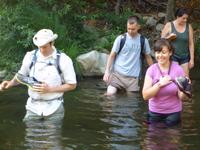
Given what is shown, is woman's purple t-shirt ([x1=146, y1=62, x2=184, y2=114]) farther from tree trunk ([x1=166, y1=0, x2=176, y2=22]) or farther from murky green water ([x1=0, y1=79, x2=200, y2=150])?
tree trunk ([x1=166, y1=0, x2=176, y2=22])

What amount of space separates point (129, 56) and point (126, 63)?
160 mm

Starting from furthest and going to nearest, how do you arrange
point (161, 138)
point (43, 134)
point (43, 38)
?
1. point (43, 134)
2. point (161, 138)
3. point (43, 38)

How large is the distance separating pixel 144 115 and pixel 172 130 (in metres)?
1.54

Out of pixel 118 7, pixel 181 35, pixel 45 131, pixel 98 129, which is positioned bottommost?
pixel 98 129

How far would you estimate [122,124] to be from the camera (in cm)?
863

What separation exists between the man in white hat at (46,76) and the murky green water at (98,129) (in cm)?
35

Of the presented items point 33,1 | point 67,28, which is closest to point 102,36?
point 67,28

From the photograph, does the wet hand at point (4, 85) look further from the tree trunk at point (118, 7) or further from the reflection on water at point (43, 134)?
the tree trunk at point (118, 7)

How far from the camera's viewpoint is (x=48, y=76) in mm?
7449

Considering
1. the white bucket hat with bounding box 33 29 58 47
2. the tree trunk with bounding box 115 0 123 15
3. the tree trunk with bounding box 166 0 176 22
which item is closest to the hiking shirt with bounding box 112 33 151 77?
the white bucket hat with bounding box 33 29 58 47

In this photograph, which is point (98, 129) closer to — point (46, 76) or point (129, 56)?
point (46, 76)

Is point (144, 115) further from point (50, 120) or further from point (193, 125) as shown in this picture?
point (50, 120)

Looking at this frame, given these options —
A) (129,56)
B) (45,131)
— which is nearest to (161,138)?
(45,131)

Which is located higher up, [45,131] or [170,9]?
[170,9]
